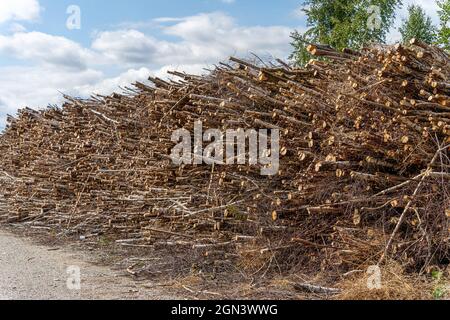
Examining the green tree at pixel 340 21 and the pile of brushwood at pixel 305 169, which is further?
the green tree at pixel 340 21

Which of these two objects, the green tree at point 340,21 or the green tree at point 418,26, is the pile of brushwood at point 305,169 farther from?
the green tree at point 418,26

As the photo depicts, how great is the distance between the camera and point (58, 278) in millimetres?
6766

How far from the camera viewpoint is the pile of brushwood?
5.43 m

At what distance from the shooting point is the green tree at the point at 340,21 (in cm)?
2827

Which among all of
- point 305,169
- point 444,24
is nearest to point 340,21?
point 444,24

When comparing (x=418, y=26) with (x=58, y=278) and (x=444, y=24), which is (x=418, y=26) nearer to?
(x=444, y=24)

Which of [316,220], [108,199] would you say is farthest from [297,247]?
[108,199]

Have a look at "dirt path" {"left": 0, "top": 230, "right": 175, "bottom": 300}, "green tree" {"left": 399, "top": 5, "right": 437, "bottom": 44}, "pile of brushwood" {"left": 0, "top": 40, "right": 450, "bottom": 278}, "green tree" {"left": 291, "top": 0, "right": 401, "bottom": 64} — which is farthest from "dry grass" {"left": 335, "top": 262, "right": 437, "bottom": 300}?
"green tree" {"left": 399, "top": 5, "right": 437, "bottom": 44}

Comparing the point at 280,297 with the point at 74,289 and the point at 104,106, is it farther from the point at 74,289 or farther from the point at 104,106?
the point at 104,106

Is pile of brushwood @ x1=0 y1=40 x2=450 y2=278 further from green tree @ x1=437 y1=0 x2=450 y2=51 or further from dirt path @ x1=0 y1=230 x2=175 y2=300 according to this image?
green tree @ x1=437 y1=0 x2=450 y2=51

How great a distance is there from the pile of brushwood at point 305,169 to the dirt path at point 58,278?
83 centimetres

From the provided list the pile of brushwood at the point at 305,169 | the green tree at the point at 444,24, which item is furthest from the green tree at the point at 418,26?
the pile of brushwood at the point at 305,169
